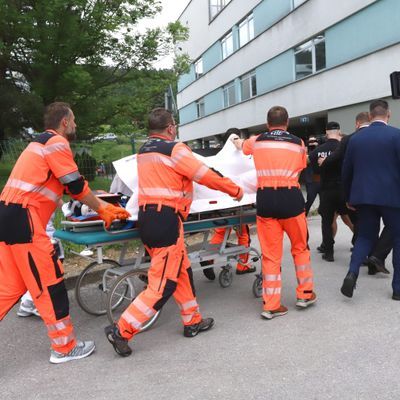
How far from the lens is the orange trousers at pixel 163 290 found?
3654 mm

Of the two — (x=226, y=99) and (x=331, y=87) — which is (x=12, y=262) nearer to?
(x=331, y=87)

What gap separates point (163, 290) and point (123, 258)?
127 centimetres

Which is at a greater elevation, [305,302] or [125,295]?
[125,295]

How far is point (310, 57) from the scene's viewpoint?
18.7 m

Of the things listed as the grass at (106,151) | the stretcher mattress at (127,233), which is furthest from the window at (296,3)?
the stretcher mattress at (127,233)

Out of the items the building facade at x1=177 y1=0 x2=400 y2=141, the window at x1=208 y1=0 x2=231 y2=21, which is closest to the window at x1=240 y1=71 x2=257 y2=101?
the building facade at x1=177 y1=0 x2=400 y2=141

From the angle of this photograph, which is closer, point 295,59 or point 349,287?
point 349,287

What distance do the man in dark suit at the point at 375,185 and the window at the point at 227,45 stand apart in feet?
80.0

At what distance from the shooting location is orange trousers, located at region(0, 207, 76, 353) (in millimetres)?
3465

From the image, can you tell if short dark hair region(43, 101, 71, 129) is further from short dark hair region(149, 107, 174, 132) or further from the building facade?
the building facade

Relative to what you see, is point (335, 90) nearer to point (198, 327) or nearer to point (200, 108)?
point (198, 327)

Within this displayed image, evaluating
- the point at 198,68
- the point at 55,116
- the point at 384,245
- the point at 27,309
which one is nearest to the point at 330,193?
the point at 384,245

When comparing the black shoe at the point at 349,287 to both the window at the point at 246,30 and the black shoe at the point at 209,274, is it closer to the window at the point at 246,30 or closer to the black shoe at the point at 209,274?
the black shoe at the point at 209,274

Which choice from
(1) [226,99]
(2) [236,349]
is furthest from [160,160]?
(1) [226,99]
